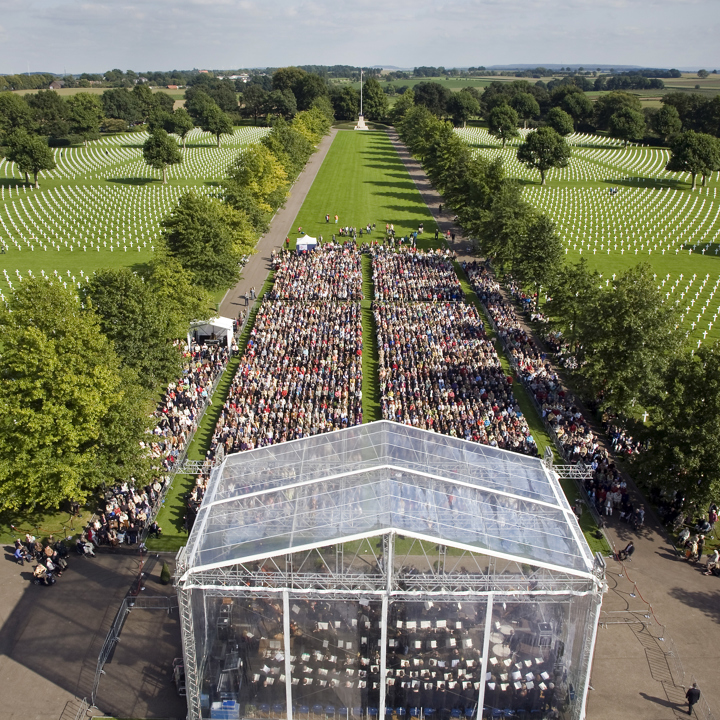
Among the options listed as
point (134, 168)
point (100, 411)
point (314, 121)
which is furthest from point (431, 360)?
point (314, 121)

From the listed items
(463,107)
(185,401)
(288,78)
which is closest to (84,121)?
(288,78)

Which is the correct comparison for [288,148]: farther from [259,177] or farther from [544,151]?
[544,151]

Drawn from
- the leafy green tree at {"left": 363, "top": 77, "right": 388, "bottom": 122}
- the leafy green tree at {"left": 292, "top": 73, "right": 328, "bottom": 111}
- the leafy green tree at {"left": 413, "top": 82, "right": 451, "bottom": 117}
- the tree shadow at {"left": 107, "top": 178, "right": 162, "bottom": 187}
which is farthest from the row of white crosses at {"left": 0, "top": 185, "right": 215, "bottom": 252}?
the leafy green tree at {"left": 413, "top": 82, "right": 451, "bottom": 117}

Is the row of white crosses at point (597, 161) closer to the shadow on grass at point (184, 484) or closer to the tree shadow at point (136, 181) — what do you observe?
the tree shadow at point (136, 181)

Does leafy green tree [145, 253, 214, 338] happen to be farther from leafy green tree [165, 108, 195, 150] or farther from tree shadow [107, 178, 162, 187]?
leafy green tree [165, 108, 195, 150]

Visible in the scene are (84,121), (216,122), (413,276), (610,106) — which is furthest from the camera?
(610,106)
